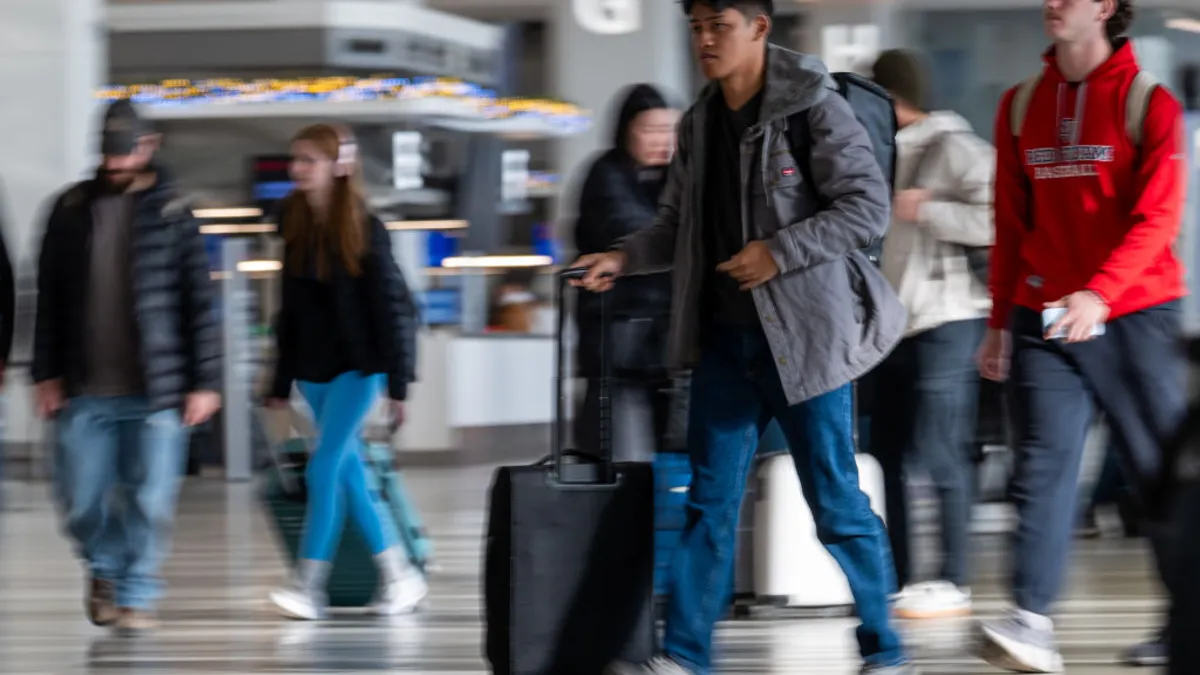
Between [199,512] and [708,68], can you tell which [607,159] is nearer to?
[708,68]

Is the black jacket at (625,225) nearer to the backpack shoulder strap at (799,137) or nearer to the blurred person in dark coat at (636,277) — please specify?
the blurred person in dark coat at (636,277)

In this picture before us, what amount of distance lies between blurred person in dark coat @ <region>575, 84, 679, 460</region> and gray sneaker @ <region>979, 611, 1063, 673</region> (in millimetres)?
1700

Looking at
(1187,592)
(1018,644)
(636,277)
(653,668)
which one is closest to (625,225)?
(636,277)

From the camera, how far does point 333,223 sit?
6594 mm

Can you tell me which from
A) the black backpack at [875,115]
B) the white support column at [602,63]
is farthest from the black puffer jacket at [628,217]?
the white support column at [602,63]

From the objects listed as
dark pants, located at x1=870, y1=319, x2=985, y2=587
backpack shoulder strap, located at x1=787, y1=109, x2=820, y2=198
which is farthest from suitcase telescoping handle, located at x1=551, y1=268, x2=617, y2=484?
dark pants, located at x1=870, y1=319, x2=985, y2=587

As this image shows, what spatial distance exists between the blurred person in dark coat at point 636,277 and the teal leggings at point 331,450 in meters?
0.79

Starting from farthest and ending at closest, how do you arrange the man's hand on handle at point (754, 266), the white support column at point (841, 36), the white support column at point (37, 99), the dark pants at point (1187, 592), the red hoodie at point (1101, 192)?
the white support column at point (37, 99) → the white support column at point (841, 36) → the red hoodie at point (1101, 192) → the man's hand on handle at point (754, 266) → the dark pants at point (1187, 592)

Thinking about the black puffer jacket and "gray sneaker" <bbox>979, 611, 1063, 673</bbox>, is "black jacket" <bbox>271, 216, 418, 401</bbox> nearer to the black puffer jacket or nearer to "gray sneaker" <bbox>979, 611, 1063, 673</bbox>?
the black puffer jacket

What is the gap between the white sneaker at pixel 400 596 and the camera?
666 centimetres

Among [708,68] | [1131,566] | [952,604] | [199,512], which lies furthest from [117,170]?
[199,512]

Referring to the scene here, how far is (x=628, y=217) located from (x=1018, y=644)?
6.92ft

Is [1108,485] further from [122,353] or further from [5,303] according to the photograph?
[5,303]

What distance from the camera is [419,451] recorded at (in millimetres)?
13992
